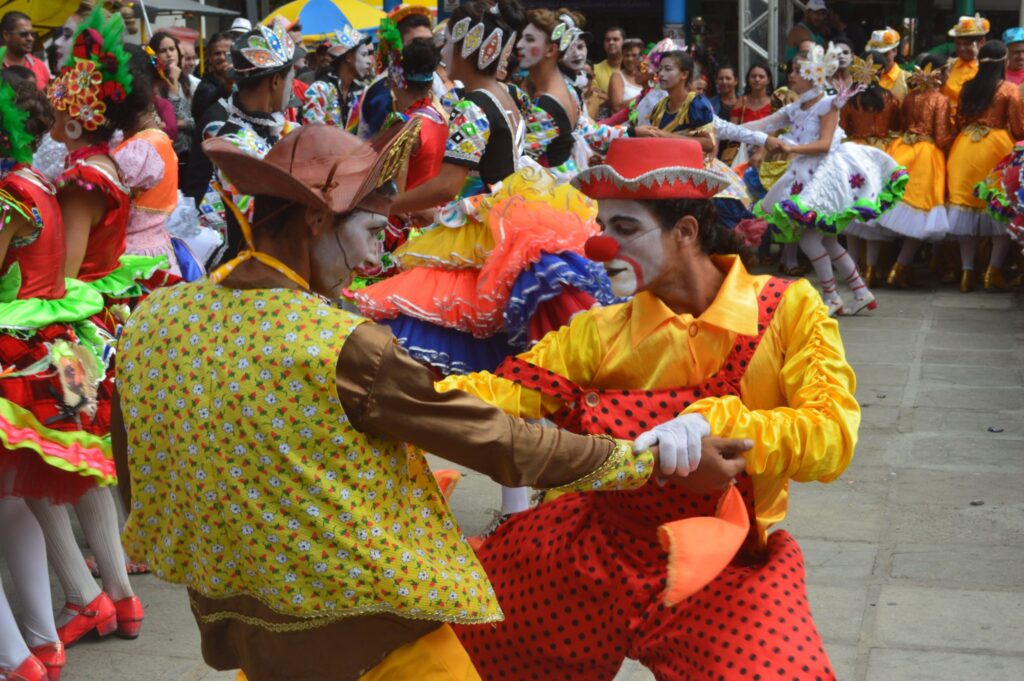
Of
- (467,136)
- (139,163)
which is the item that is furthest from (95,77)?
→ (467,136)

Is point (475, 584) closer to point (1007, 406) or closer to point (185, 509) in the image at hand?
point (185, 509)

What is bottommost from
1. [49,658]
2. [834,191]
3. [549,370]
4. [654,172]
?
[834,191]

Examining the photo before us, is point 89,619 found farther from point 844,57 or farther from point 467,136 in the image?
point 844,57

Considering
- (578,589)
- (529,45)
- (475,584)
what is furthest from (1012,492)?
(475,584)

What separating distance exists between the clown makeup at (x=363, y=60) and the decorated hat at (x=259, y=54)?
13.5 feet

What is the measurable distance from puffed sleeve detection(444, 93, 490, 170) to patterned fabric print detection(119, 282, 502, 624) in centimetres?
289

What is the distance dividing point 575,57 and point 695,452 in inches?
176

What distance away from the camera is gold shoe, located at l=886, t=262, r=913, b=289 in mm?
11539

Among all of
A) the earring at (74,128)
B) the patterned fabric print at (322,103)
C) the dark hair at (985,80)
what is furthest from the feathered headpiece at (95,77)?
the dark hair at (985,80)

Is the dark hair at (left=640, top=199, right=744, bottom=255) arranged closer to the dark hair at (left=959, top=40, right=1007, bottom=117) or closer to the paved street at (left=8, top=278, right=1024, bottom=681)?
the paved street at (left=8, top=278, right=1024, bottom=681)

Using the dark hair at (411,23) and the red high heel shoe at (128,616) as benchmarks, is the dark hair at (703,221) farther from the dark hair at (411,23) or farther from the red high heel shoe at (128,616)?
the dark hair at (411,23)

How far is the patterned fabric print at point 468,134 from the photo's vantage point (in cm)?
534

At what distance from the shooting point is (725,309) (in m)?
3.03

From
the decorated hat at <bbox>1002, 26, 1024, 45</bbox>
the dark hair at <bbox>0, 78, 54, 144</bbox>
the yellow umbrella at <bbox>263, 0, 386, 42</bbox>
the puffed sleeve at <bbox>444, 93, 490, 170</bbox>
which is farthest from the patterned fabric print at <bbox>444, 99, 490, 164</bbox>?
the decorated hat at <bbox>1002, 26, 1024, 45</bbox>
